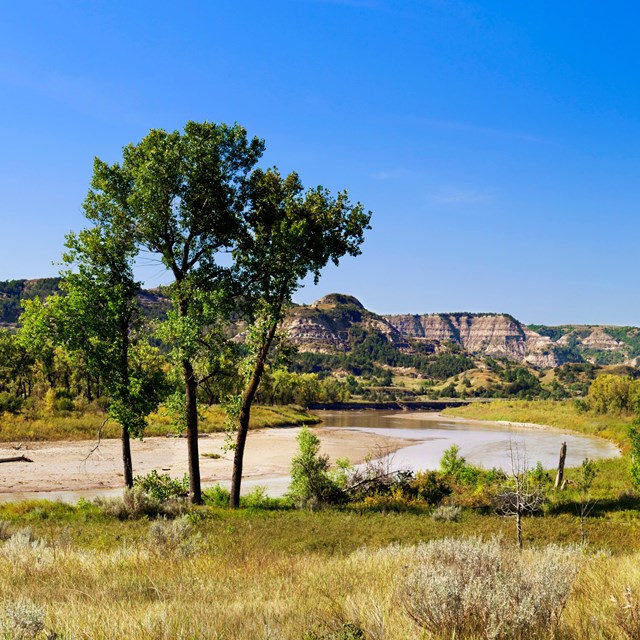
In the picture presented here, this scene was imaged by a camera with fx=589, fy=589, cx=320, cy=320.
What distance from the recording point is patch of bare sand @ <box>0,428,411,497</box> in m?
31.1

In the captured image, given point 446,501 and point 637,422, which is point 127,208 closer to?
point 446,501

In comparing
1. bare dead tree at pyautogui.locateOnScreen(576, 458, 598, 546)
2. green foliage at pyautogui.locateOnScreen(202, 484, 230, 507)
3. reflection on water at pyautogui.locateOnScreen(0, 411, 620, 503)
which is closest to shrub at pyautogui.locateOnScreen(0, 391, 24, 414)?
reflection on water at pyautogui.locateOnScreen(0, 411, 620, 503)

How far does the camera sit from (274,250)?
1964 centimetres

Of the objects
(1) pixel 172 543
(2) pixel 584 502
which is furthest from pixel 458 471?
(1) pixel 172 543

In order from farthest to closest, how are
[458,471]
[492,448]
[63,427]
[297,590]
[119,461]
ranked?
[492,448]
[63,427]
[119,461]
[458,471]
[297,590]

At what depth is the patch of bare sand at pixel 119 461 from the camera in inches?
1224

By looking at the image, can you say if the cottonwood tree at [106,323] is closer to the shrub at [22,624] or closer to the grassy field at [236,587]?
the grassy field at [236,587]

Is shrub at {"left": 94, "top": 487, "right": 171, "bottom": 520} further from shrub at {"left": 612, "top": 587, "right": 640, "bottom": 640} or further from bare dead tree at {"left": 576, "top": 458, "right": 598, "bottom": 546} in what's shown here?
shrub at {"left": 612, "top": 587, "right": 640, "bottom": 640}

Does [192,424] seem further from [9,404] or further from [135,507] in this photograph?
[9,404]

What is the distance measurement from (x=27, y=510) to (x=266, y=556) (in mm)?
13424

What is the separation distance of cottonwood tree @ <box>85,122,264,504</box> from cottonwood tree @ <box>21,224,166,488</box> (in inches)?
39.2

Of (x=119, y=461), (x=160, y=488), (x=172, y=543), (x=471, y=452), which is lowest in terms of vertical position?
(x=471, y=452)

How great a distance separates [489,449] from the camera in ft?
182

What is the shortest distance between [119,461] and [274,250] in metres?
26.1
